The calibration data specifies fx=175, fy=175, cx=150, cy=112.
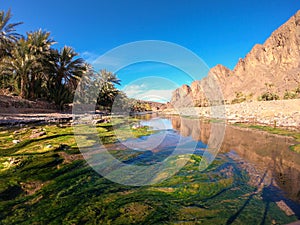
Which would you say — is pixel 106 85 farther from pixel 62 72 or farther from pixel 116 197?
pixel 116 197

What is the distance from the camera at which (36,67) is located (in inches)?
732

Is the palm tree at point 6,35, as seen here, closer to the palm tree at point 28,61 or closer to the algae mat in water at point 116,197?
the palm tree at point 28,61

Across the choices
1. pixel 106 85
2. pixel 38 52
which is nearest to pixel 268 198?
pixel 38 52

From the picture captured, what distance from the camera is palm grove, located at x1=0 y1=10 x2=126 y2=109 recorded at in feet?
56.7

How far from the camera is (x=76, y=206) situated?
2926 mm

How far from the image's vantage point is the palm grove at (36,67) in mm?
17297

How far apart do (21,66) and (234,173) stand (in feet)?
64.6

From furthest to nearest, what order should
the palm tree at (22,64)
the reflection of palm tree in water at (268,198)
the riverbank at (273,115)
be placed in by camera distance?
1. the palm tree at (22,64)
2. the riverbank at (273,115)
3. the reflection of palm tree in water at (268,198)

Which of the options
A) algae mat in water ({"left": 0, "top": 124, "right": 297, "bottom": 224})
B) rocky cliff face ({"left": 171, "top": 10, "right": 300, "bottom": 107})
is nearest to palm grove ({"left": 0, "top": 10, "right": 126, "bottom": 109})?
algae mat in water ({"left": 0, "top": 124, "right": 297, "bottom": 224})

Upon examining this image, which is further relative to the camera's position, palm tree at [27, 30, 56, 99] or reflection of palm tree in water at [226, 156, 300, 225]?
palm tree at [27, 30, 56, 99]

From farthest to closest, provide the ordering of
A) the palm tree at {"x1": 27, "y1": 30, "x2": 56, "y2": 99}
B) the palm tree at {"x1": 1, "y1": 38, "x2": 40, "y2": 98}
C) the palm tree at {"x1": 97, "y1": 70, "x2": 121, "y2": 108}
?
1. the palm tree at {"x1": 97, "y1": 70, "x2": 121, "y2": 108}
2. the palm tree at {"x1": 27, "y1": 30, "x2": 56, "y2": 99}
3. the palm tree at {"x1": 1, "y1": 38, "x2": 40, "y2": 98}

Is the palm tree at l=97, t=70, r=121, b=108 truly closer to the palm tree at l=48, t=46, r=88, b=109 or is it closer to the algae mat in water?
the palm tree at l=48, t=46, r=88, b=109

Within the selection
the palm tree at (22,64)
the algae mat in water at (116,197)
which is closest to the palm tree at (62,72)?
the palm tree at (22,64)

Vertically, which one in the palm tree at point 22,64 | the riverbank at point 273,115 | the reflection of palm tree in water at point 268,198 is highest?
the palm tree at point 22,64
